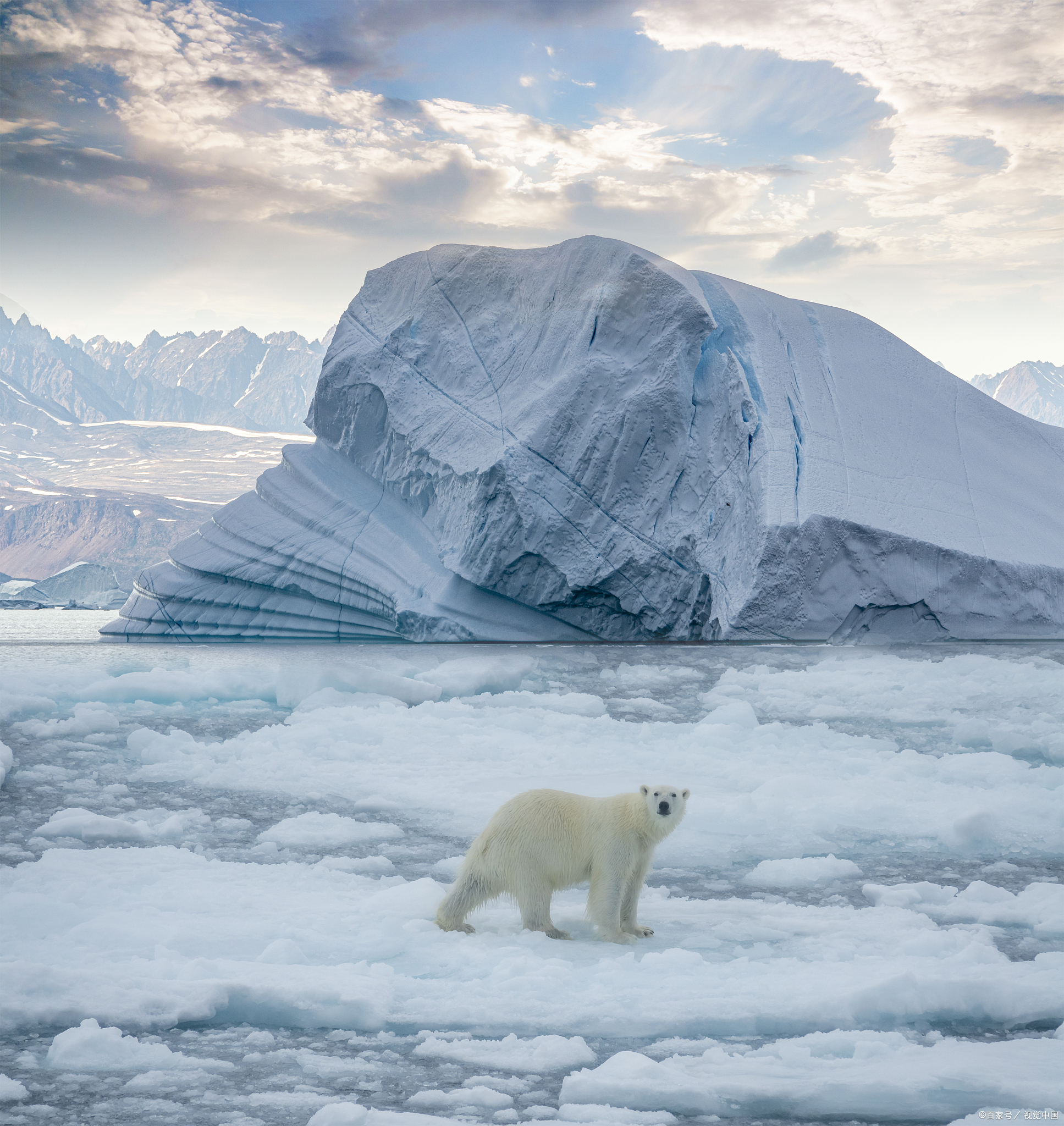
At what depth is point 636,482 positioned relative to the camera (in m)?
10.0

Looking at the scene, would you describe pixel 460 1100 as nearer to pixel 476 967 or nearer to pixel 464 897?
pixel 476 967

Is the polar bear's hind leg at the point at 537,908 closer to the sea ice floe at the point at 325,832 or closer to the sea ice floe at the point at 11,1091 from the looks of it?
the sea ice floe at the point at 325,832

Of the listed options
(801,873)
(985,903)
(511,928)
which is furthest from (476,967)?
(985,903)

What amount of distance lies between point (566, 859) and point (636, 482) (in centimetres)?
714

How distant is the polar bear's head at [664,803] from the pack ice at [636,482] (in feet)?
19.3

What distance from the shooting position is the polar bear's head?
10.3ft

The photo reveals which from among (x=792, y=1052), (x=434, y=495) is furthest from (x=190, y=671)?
(x=792, y=1052)

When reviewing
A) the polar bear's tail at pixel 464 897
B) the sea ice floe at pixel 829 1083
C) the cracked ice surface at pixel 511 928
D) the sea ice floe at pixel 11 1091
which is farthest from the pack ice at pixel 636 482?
the sea ice floe at pixel 11 1091

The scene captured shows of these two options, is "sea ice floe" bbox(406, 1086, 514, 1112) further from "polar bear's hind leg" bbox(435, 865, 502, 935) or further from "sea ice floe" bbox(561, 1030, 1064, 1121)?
"polar bear's hind leg" bbox(435, 865, 502, 935)

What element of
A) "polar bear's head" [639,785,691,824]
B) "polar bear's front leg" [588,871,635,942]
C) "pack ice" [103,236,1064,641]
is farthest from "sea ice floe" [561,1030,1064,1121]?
"pack ice" [103,236,1064,641]

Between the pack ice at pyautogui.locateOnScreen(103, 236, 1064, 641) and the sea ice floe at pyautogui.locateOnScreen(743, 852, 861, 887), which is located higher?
the pack ice at pyautogui.locateOnScreen(103, 236, 1064, 641)

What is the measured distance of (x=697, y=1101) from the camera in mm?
2174

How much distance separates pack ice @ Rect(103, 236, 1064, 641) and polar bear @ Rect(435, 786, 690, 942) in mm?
5901

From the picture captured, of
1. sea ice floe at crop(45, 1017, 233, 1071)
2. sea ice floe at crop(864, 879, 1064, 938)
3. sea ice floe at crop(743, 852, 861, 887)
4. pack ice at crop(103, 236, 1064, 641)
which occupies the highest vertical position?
pack ice at crop(103, 236, 1064, 641)
